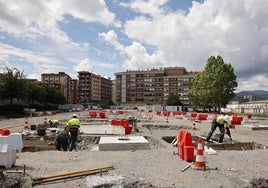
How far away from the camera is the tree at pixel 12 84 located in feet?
169

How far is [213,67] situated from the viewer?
61.1 m

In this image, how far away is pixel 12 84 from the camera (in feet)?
171

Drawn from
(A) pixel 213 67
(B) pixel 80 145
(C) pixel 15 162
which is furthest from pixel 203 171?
(A) pixel 213 67

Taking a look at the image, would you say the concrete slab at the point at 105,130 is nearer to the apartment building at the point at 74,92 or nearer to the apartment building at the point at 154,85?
the apartment building at the point at 154,85

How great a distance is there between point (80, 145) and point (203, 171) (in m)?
10.8

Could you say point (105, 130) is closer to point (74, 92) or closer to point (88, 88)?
point (88, 88)

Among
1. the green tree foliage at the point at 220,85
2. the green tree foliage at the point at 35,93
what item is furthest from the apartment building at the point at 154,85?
the green tree foliage at the point at 220,85

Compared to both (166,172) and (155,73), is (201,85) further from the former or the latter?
(155,73)

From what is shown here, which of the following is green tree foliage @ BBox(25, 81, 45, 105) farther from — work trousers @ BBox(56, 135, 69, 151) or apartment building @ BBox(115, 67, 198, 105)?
apartment building @ BBox(115, 67, 198, 105)

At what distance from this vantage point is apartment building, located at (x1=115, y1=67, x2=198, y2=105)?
150500 millimetres

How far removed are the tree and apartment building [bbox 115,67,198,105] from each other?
103m

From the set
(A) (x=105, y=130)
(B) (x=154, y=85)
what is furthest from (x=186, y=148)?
(B) (x=154, y=85)

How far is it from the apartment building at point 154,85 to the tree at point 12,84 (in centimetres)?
10282

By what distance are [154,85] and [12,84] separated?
107056mm
